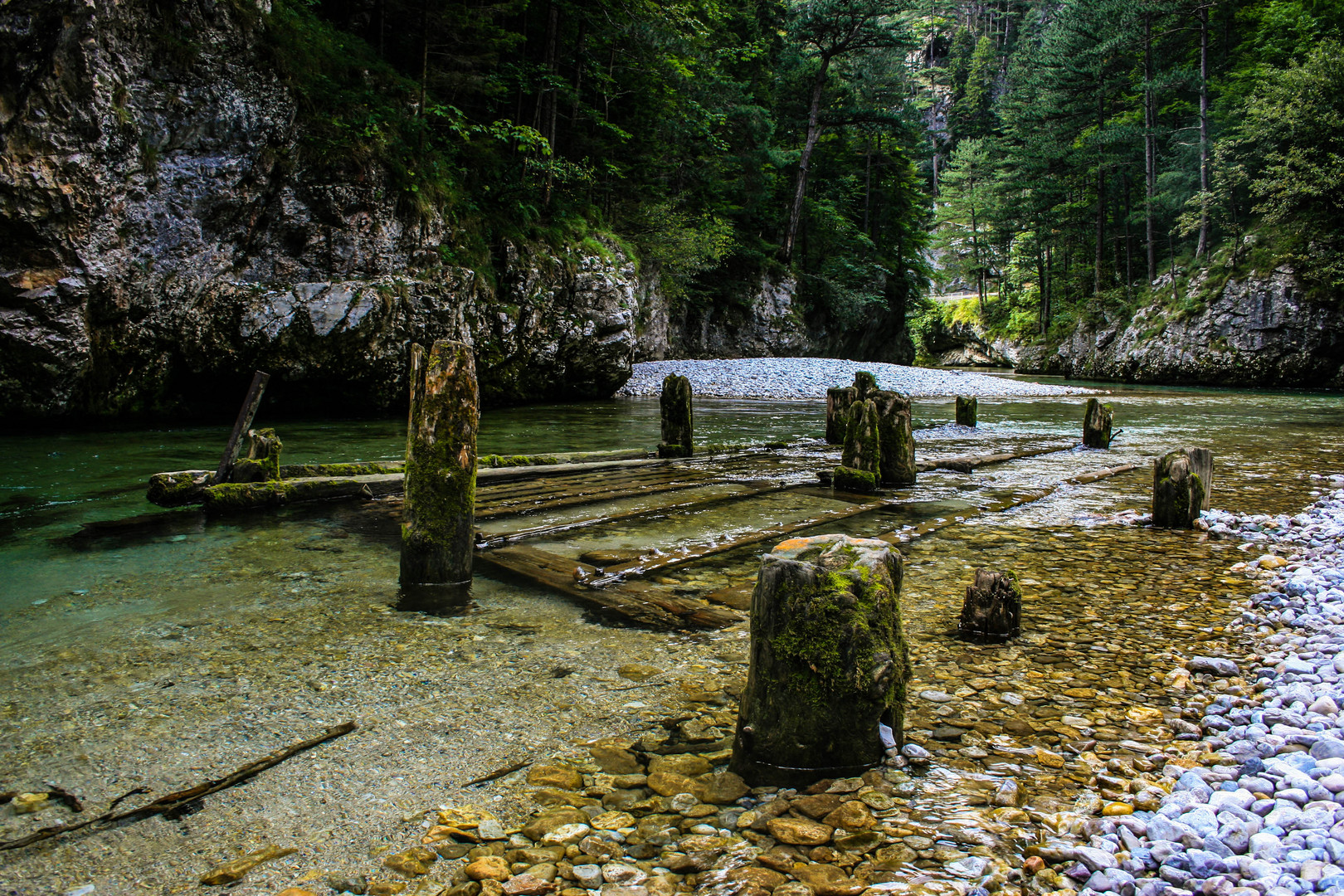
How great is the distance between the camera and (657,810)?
2.39m

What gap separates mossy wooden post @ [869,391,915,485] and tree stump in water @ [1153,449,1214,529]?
2.72 metres

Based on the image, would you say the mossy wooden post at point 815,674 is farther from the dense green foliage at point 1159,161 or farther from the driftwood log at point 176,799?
the dense green foliage at point 1159,161

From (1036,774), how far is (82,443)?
13.3 m

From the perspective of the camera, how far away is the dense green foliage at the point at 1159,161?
2811cm

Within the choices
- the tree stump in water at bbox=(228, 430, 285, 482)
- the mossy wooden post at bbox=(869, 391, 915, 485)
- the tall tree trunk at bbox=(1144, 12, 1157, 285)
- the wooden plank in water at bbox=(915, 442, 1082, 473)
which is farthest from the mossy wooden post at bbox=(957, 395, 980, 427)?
the tall tree trunk at bbox=(1144, 12, 1157, 285)

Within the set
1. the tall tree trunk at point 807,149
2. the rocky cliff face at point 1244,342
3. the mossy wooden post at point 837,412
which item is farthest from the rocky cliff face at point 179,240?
the rocky cliff face at point 1244,342

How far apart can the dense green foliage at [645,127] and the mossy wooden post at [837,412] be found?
9.75m

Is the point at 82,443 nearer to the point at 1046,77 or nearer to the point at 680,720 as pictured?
the point at 680,720

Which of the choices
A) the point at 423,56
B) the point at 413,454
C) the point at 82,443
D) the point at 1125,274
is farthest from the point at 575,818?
the point at 1125,274

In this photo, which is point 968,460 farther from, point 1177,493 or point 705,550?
point 705,550

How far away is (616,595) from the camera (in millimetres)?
4582

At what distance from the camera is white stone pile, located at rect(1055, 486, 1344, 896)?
6.50 feet

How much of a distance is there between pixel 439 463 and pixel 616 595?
4.85 feet

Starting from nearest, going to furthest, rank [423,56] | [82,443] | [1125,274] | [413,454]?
[413,454], [82,443], [423,56], [1125,274]
